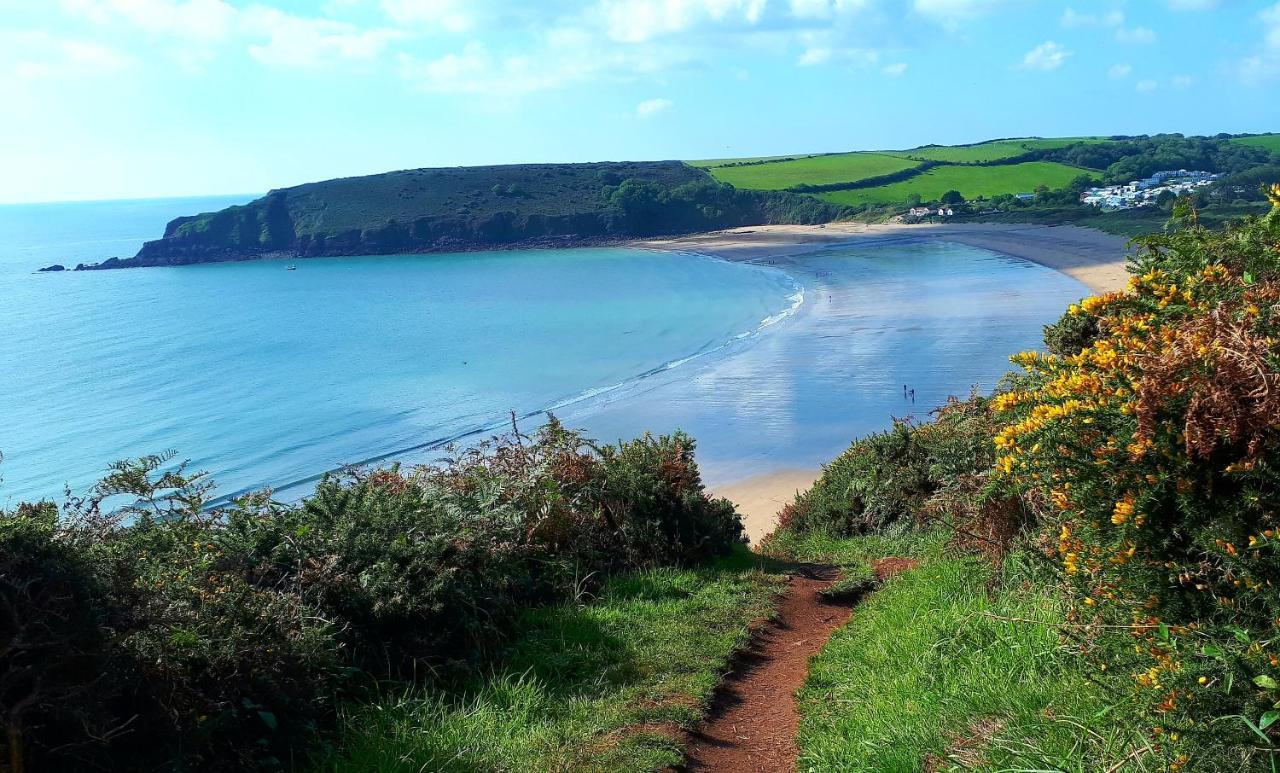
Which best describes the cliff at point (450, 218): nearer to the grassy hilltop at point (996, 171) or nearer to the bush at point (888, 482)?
the grassy hilltop at point (996, 171)

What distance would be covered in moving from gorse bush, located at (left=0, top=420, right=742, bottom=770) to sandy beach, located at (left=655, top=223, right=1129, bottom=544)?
9.91 meters

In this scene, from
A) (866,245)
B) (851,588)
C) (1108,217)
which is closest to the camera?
(851,588)

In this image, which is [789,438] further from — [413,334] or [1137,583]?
[413,334]

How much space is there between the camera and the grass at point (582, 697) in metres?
4.88

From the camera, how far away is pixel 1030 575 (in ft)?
19.1

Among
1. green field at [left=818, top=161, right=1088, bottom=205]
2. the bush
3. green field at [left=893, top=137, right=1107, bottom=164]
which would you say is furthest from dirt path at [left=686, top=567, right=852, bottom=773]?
green field at [left=893, top=137, right=1107, bottom=164]

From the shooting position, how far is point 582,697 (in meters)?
5.78

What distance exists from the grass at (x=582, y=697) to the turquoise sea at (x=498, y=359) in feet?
32.8

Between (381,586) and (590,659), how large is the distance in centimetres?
147

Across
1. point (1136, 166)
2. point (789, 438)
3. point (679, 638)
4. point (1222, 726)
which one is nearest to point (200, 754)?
point (679, 638)

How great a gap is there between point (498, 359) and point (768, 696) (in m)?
39.5

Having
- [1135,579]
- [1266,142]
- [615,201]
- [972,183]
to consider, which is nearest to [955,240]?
[972,183]

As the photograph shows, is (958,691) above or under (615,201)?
under

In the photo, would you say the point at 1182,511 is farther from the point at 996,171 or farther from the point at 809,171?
the point at 809,171
